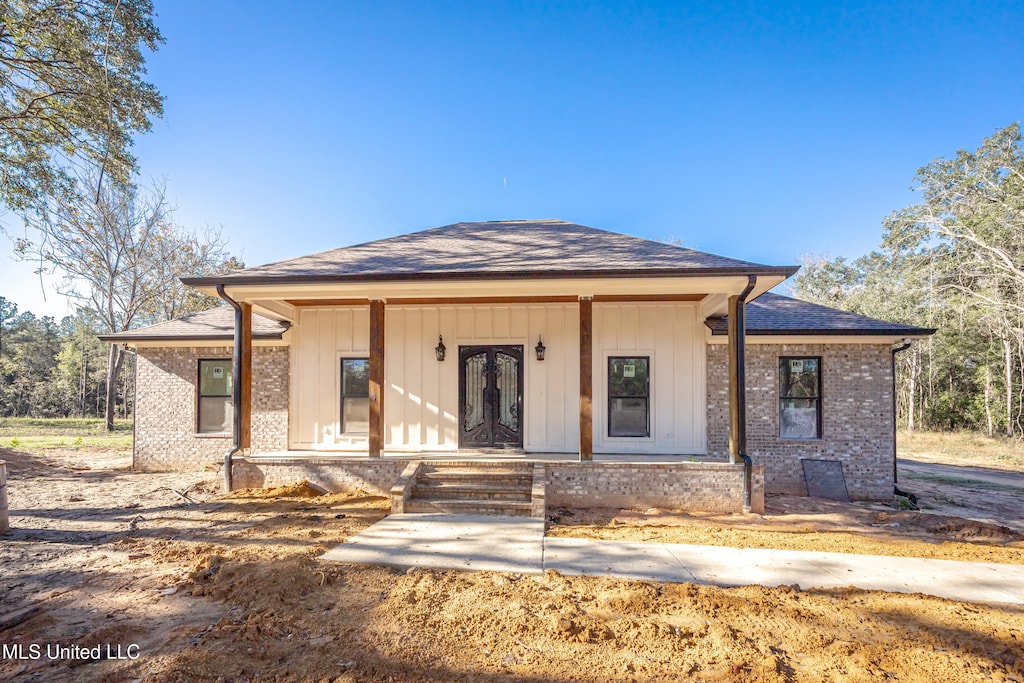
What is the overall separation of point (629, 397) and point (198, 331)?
961cm

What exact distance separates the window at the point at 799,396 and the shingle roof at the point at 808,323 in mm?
774

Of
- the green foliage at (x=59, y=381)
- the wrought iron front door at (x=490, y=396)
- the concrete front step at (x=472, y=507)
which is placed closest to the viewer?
the concrete front step at (x=472, y=507)

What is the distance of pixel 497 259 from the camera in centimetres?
791

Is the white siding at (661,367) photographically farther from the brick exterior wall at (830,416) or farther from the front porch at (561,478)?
the front porch at (561,478)

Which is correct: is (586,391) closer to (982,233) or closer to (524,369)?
(524,369)

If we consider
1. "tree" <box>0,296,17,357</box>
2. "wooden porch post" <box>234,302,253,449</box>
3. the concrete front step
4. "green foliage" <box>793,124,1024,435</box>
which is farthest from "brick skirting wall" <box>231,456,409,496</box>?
"tree" <box>0,296,17,357</box>

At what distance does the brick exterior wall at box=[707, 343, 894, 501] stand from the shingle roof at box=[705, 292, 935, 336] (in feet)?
1.50

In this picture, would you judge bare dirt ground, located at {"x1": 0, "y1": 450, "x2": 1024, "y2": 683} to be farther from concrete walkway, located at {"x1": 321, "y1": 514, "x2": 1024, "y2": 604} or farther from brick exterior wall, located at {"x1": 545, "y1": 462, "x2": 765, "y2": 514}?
brick exterior wall, located at {"x1": 545, "y1": 462, "x2": 765, "y2": 514}

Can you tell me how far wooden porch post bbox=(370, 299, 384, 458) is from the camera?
7.66 metres

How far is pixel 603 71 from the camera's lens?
40.1ft

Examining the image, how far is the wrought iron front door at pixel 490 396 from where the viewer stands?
29.8 ft

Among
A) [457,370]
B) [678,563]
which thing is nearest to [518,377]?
[457,370]

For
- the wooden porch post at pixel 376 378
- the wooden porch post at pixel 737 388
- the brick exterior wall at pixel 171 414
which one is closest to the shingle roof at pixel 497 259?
the wooden porch post at pixel 376 378

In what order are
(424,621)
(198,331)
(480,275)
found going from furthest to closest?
(198,331) → (480,275) → (424,621)
